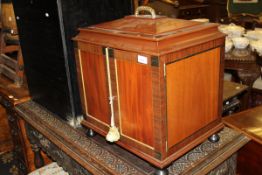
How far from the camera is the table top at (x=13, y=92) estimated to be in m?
1.56

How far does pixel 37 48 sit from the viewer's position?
1346 mm

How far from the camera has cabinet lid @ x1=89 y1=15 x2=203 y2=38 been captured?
2.84 feet

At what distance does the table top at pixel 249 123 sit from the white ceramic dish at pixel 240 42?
94 centimetres

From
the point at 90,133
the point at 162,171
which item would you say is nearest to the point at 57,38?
the point at 90,133

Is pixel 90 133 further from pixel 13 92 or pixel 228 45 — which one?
pixel 228 45

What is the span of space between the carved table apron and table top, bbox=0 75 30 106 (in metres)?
0.24

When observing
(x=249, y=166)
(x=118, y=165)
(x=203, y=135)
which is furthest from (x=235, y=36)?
(x=118, y=165)

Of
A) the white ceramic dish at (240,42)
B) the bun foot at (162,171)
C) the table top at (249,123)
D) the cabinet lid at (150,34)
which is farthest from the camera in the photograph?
the white ceramic dish at (240,42)

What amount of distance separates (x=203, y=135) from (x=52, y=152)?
0.69 meters

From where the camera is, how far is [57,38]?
1.17 m

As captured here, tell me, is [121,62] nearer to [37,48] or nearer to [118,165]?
[118,165]

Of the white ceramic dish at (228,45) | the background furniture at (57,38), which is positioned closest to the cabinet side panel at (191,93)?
the background furniture at (57,38)

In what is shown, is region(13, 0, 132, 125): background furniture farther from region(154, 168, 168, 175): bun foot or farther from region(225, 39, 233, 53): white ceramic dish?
region(225, 39, 233, 53): white ceramic dish

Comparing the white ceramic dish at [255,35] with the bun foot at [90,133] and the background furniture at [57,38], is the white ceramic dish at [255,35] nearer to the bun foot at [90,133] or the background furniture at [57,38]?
the background furniture at [57,38]
